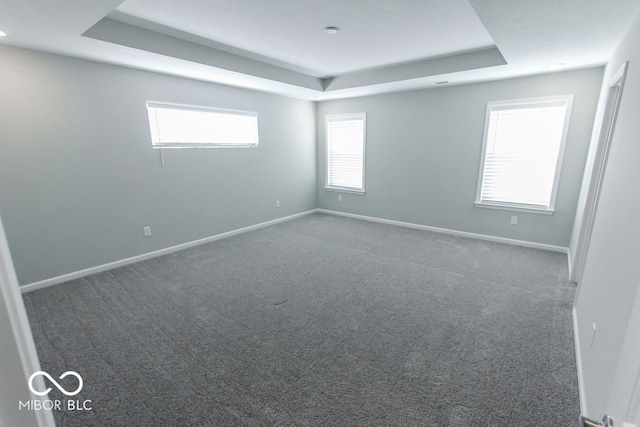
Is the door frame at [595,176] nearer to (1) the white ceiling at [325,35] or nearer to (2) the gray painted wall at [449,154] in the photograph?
(1) the white ceiling at [325,35]

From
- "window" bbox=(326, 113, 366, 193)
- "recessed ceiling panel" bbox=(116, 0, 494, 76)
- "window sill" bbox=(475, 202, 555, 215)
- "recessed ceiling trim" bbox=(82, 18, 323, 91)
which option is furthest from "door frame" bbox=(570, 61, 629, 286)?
"recessed ceiling trim" bbox=(82, 18, 323, 91)

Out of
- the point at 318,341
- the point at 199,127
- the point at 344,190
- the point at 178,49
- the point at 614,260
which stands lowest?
the point at 318,341

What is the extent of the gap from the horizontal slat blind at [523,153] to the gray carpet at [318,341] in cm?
93

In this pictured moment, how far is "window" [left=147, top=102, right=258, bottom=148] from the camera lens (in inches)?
153

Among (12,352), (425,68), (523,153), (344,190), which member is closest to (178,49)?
(425,68)

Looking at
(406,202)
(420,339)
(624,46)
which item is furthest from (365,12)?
(406,202)

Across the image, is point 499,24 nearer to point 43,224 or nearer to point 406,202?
point 406,202

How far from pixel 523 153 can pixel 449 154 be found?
99 cm

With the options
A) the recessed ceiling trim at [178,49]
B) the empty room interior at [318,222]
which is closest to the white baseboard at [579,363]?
the empty room interior at [318,222]

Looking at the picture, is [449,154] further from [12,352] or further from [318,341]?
[12,352]

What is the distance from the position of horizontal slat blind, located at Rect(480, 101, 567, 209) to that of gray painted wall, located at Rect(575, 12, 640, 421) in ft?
5.74

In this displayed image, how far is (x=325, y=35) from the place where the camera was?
3059mm

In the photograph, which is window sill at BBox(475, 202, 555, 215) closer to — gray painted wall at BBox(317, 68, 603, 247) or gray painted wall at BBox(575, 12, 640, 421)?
gray painted wall at BBox(317, 68, 603, 247)

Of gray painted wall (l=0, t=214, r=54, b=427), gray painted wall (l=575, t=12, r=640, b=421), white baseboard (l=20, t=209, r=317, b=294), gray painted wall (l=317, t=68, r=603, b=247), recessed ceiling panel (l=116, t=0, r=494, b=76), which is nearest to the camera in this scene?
gray painted wall (l=0, t=214, r=54, b=427)
